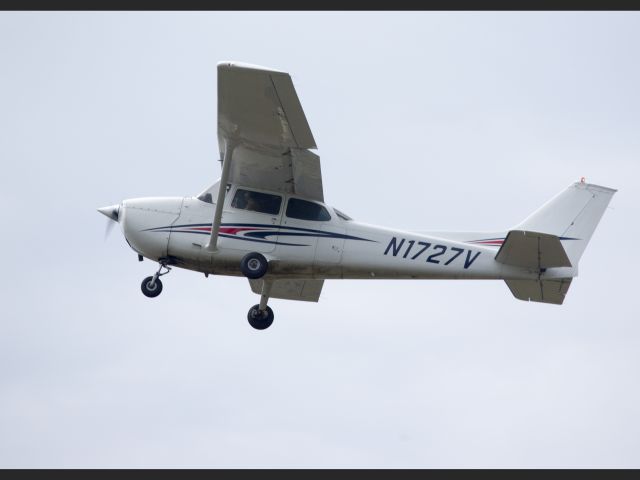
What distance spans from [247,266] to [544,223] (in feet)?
15.5

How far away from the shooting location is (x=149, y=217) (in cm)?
2075

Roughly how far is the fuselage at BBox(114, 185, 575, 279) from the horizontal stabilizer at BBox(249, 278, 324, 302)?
5.97ft

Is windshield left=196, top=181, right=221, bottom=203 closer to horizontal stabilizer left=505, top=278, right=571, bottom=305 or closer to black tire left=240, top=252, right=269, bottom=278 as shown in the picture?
black tire left=240, top=252, right=269, bottom=278

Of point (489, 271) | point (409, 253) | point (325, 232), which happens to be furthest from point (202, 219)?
point (489, 271)

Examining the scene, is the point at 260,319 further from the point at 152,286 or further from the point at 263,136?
the point at 263,136

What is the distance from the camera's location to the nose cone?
21.2m

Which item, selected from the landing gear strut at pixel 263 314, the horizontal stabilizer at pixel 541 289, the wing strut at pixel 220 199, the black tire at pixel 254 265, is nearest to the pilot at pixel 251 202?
the wing strut at pixel 220 199

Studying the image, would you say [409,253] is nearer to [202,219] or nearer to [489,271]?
[489,271]

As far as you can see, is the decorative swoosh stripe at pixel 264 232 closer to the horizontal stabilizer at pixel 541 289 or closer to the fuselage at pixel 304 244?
the fuselage at pixel 304 244

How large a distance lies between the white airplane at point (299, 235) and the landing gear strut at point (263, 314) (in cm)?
109

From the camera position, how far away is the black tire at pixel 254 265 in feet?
66.4

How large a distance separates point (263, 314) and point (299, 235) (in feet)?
6.96

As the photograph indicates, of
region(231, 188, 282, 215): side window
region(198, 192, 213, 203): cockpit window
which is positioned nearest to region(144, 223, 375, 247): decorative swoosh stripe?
region(231, 188, 282, 215): side window

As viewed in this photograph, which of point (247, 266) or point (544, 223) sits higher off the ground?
point (544, 223)
